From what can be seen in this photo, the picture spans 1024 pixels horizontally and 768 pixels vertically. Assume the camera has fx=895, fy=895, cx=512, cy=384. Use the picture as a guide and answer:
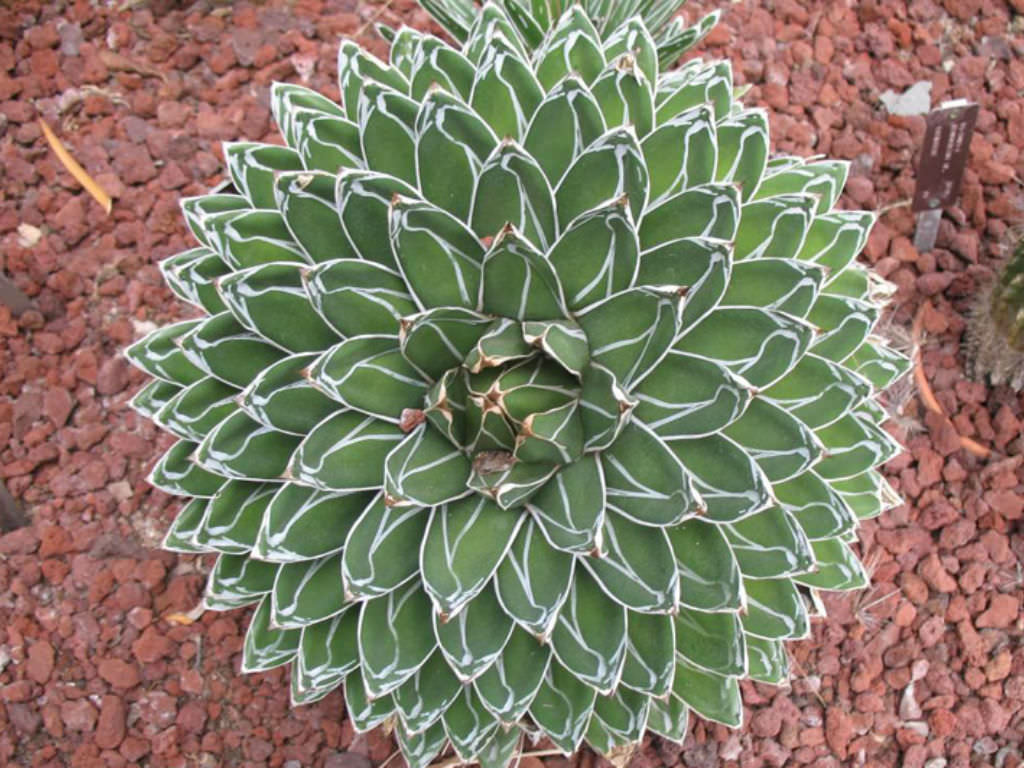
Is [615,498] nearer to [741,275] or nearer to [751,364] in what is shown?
[751,364]

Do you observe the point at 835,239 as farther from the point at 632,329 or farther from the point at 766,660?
the point at 766,660

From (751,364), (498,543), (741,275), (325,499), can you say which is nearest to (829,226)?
(741,275)

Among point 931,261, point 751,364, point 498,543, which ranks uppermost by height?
point 751,364

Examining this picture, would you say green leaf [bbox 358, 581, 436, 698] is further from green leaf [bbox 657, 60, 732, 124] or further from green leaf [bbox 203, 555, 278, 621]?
green leaf [bbox 657, 60, 732, 124]

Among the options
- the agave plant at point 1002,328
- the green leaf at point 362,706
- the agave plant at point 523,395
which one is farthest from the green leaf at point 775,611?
the agave plant at point 1002,328

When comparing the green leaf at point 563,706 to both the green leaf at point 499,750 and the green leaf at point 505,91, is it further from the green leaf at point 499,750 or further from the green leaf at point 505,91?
the green leaf at point 505,91

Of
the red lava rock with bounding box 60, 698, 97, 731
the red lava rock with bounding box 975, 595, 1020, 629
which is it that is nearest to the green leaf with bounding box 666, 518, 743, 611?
the red lava rock with bounding box 975, 595, 1020, 629

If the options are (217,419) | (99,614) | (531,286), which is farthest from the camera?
(99,614)

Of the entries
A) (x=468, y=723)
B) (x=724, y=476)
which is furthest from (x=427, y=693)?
(x=724, y=476)
